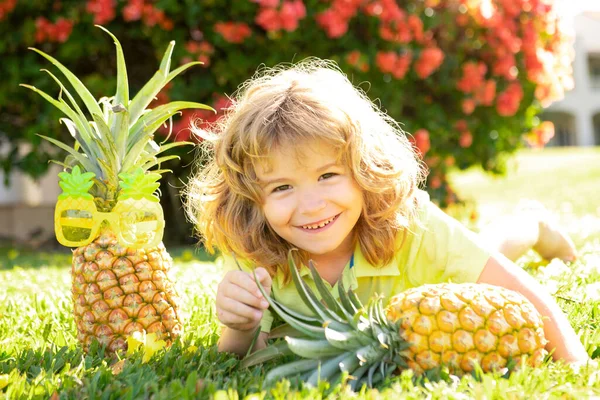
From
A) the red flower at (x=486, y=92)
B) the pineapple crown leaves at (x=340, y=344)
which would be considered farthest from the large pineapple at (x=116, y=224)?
the red flower at (x=486, y=92)

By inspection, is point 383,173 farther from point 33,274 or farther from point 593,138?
point 593,138

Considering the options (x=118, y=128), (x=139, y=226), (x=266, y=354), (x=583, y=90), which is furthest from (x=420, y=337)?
(x=583, y=90)

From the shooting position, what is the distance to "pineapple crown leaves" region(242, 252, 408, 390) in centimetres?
202

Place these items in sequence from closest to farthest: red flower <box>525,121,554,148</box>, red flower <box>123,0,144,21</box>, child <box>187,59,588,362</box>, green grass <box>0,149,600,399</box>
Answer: green grass <box>0,149,600,399</box> → child <box>187,59,588,362</box> → red flower <box>123,0,144,21</box> → red flower <box>525,121,554,148</box>

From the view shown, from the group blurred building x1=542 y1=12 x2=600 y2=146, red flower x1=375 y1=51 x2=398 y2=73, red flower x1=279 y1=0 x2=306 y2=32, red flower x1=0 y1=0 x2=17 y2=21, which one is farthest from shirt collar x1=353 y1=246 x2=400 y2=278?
blurred building x1=542 y1=12 x2=600 y2=146

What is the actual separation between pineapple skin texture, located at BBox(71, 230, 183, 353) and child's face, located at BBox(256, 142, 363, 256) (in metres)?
0.50

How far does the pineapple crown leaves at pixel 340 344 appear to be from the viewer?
202 cm

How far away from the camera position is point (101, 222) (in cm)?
264

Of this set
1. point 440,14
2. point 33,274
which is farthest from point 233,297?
point 440,14

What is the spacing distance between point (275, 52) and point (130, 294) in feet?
13.8

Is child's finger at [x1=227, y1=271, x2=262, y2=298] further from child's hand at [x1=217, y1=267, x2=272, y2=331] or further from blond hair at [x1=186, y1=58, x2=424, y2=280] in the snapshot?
blond hair at [x1=186, y1=58, x2=424, y2=280]

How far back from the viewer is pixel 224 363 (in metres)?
2.33

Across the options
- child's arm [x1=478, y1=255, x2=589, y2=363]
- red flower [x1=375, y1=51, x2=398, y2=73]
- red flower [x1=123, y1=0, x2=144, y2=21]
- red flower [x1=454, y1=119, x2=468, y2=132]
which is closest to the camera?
child's arm [x1=478, y1=255, x2=589, y2=363]

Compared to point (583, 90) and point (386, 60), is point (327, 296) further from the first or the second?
point (583, 90)
